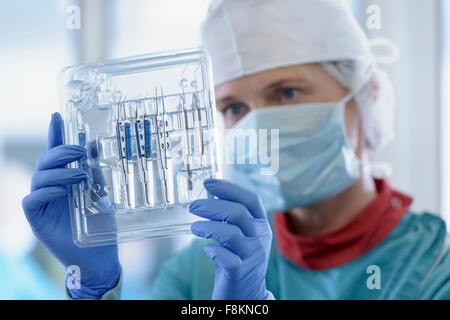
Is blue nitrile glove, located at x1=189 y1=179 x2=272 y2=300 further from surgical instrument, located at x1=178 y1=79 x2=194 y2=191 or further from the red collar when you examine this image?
the red collar

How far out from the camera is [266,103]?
48.8 inches

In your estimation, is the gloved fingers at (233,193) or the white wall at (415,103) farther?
the white wall at (415,103)

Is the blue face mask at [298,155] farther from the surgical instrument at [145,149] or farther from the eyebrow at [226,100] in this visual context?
the surgical instrument at [145,149]

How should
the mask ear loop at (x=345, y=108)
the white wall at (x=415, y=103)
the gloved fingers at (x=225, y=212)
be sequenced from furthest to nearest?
the white wall at (x=415, y=103) < the mask ear loop at (x=345, y=108) < the gloved fingers at (x=225, y=212)

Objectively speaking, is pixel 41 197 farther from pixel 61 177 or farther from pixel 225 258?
pixel 225 258

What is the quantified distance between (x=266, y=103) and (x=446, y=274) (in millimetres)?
473

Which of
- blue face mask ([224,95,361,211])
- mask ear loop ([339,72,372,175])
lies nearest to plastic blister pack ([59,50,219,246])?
blue face mask ([224,95,361,211])

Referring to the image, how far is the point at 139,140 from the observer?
0.95 m

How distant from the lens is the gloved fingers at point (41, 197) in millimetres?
→ 963

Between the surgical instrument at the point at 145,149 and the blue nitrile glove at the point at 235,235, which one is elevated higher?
the surgical instrument at the point at 145,149

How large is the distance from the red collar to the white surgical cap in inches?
13.0

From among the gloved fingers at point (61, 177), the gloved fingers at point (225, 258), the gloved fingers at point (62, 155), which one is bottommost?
the gloved fingers at point (225, 258)

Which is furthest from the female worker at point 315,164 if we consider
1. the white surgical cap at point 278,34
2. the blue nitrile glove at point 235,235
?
the blue nitrile glove at point 235,235

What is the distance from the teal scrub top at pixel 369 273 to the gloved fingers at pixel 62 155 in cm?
43
